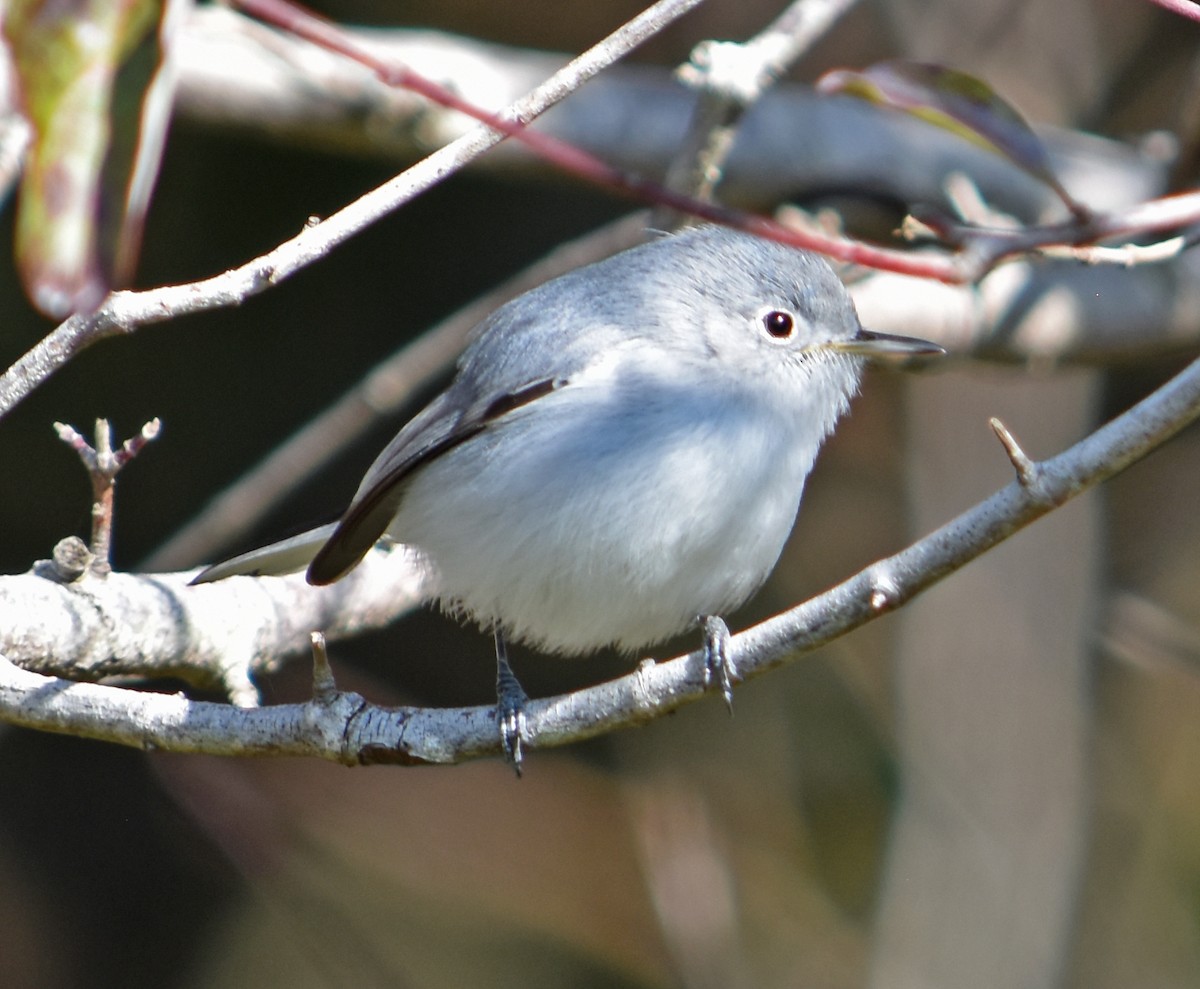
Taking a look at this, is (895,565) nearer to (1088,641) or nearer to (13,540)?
(1088,641)

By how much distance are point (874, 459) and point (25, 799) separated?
288cm

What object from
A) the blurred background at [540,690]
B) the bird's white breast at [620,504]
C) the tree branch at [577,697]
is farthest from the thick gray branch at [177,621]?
the blurred background at [540,690]

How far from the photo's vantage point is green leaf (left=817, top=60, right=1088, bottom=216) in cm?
192

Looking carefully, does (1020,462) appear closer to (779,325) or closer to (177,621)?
(779,325)

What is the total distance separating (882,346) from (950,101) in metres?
0.49

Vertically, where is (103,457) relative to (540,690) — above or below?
below

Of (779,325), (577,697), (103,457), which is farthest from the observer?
(779,325)

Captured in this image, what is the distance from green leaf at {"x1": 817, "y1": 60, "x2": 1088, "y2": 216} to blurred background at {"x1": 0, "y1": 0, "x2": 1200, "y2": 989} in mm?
1246

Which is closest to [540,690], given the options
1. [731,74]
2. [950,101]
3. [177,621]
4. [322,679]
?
[177,621]

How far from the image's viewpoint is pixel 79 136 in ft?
2.84

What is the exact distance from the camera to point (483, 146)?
1.41m

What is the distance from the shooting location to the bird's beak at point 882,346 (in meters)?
2.26

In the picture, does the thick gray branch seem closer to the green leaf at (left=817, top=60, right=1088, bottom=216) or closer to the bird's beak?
the bird's beak

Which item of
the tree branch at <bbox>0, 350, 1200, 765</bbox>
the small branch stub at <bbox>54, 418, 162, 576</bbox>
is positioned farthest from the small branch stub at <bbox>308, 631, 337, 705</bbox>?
the small branch stub at <bbox>54, 418, 162, 576</bbox>
